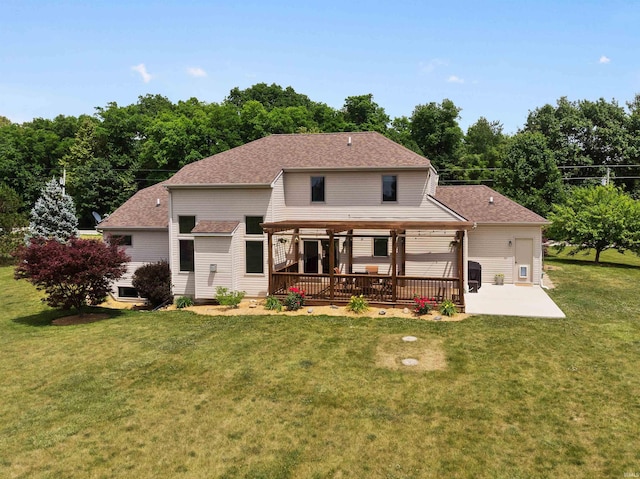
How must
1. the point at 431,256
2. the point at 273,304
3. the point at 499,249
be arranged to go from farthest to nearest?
the point at 499,249 < the point at 431,256 < the point at 273,304

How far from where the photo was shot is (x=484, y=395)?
859 cm

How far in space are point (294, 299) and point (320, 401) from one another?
26.0 ft

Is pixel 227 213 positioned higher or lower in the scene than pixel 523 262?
higher

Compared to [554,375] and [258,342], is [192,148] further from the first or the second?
[554,375]

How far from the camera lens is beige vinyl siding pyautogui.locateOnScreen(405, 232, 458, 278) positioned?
732 inches

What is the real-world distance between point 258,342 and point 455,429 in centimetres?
649

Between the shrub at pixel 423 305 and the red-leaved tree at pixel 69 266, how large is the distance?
444 inches

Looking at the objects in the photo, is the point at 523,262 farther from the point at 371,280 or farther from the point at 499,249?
the point at 371,280

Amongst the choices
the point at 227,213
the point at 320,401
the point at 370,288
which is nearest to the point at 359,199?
the point at 370,288

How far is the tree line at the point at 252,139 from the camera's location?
4747 cm

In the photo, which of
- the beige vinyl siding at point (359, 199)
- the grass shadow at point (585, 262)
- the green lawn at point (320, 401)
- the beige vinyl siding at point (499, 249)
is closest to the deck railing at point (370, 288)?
the green lawn at point (320, 401)

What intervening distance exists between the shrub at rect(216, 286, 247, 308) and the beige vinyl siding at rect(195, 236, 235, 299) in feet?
0.95

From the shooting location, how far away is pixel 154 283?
18422 mm

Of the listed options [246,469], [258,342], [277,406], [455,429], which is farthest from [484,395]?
[258,342]
